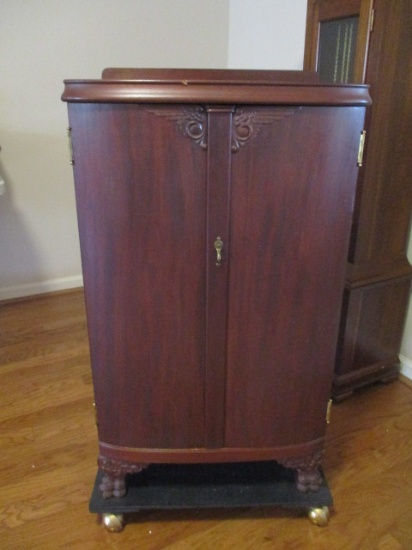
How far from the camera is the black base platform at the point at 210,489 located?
1.15m

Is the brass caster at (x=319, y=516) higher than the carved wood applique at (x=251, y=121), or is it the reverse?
the carved wood applique at (x=251, y=121)

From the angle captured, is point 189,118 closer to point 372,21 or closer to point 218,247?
point 218,247

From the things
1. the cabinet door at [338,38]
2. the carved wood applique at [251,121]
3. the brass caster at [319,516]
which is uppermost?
the cabinet door at [338,38]

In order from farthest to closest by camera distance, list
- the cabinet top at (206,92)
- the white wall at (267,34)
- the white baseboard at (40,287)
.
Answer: the white baseboard at (40,287)
the white wall at (267,34)
the cabinet top at (206,92)

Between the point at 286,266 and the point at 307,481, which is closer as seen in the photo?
the point at 286,266

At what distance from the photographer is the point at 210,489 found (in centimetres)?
120

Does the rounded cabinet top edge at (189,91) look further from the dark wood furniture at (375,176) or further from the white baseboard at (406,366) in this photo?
the white baseboard at (406,366)

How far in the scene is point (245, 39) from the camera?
2.30 meters

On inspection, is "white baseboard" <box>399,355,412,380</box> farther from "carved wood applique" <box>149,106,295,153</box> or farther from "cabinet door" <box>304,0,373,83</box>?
"carved wood applique" <box>149,106,295,153</box>

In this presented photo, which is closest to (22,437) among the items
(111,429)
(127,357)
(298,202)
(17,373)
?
(17,373)

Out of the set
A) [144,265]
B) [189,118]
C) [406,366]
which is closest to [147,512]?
[144,265]

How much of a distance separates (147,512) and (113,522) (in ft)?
0.35

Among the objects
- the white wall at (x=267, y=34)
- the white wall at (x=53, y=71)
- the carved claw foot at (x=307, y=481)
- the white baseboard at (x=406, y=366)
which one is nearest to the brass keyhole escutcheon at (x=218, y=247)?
the carved claw foot at (x=307, y=481)

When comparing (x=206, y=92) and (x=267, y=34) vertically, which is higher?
(x=267, y=34)
